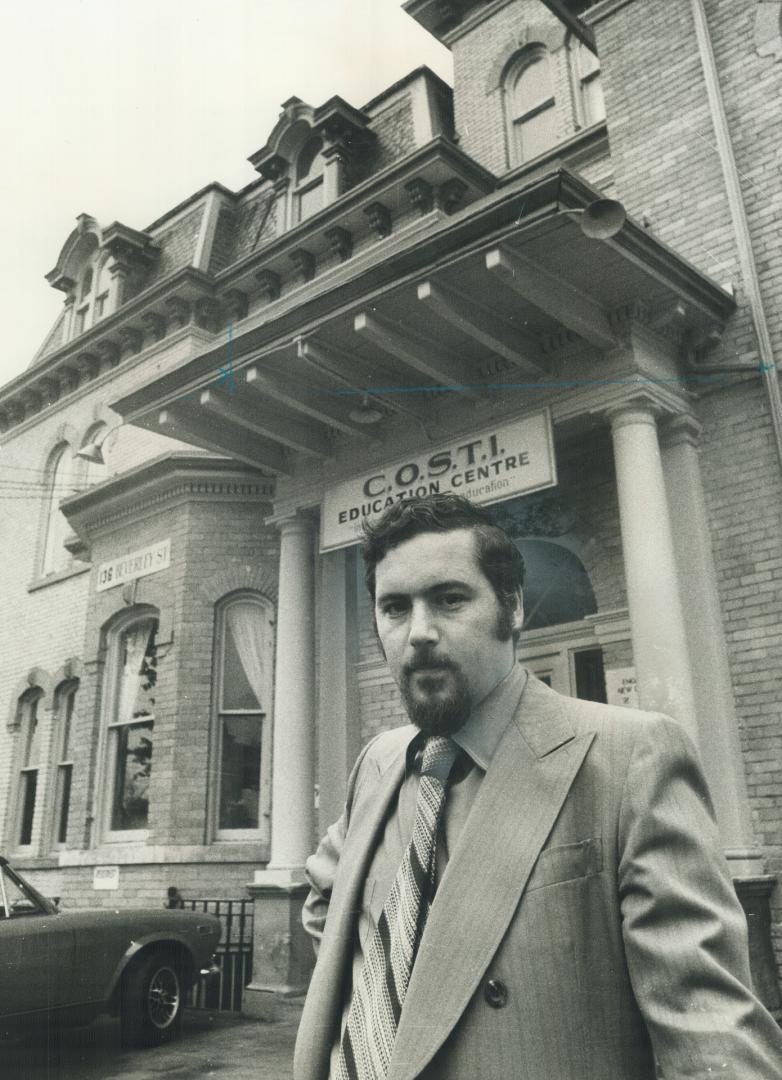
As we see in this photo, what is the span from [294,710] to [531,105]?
25.3ft

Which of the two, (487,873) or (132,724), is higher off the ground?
(132,724)

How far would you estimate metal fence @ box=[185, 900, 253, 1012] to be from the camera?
8008mm

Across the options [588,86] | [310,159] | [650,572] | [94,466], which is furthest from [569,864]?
[94,466]

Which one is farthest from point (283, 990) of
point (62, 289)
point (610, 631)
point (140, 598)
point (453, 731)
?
point (62, 289)

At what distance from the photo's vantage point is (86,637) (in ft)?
35.7

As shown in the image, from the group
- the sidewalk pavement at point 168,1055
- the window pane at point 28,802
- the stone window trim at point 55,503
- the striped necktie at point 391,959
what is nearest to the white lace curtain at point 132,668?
the window pane at point 28,802

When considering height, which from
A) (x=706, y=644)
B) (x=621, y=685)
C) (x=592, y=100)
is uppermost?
(x=592, y=100)

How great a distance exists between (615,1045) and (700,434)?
621 centimetres

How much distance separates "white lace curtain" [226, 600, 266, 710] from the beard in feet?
27.8

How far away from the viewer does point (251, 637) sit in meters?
10.0

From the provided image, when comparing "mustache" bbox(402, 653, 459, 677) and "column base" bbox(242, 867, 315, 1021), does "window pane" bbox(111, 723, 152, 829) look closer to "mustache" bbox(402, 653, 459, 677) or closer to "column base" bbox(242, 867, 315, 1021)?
"column base" bbox(242, 867, 315, 1021)

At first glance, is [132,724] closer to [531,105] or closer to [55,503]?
[55,503]

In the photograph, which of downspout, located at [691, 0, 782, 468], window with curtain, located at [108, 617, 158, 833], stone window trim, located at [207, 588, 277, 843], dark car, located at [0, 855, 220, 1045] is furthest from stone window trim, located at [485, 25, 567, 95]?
dark car, located at [0, 855, 220, 1045]

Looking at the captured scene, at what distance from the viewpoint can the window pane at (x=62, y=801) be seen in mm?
11805
